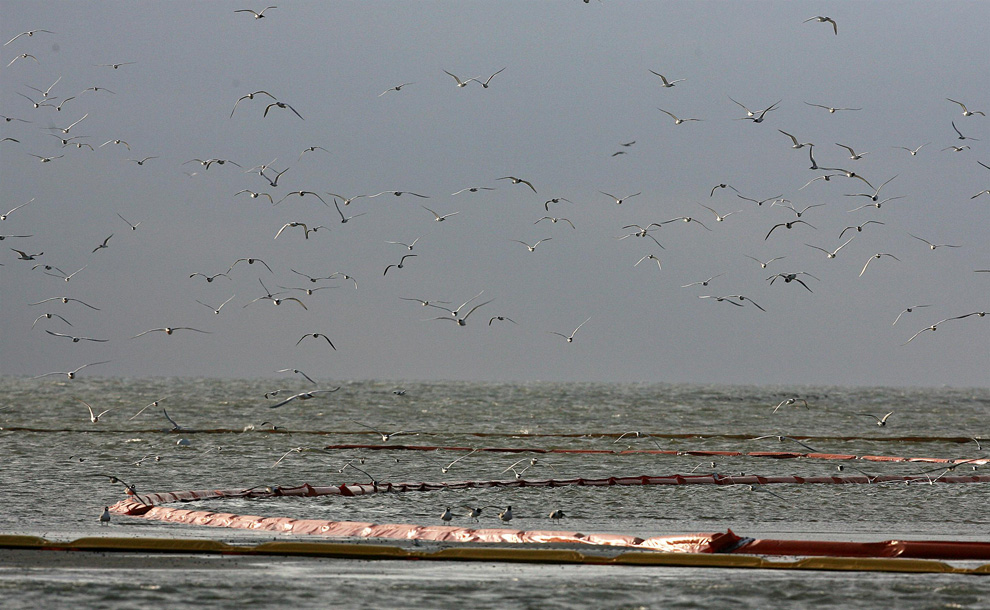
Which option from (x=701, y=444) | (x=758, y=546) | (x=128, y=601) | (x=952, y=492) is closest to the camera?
(x=128, y=601)

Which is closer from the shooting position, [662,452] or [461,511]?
[461,511]

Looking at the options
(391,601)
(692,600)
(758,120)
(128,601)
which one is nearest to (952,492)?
(758,120)

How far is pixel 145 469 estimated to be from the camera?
26547mm

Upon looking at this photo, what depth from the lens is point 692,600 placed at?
430 inches

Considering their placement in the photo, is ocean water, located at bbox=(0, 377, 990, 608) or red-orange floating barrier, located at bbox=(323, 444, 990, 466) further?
red-orange floating barrier, located at bbox=(323, 444, 990, 466)

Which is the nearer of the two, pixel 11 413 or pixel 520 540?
pixel 520 540

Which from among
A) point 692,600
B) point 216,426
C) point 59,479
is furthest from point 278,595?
point 216,426

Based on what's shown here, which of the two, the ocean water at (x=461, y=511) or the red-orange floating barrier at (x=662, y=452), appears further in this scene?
the red-orange floating barrier at (x=662, y=452)

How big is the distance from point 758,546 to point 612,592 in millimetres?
3244

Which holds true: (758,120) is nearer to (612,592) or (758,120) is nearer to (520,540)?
(520,540)

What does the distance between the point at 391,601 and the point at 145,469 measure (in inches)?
684

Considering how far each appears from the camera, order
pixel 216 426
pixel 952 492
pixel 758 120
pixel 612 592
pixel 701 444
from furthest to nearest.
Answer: pixel 216 426, pixel 701 444, pixel 758 120, pixel 952 492, pixel 612 592

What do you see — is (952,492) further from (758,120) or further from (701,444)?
(701,444)

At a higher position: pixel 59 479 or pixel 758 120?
pixel 758 120
